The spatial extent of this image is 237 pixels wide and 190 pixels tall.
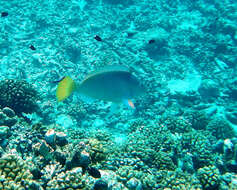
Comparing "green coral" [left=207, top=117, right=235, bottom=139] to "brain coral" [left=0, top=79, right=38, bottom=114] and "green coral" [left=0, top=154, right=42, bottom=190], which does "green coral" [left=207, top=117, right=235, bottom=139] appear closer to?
"brain coral" [left=0, top=79, right=38, bottom=114]

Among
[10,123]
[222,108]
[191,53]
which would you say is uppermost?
[10,123]

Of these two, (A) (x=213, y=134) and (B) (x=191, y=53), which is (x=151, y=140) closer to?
(A) (x=213, y=134)

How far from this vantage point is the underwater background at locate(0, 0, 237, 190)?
318 cm

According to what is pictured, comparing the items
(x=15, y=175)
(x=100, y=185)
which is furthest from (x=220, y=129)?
(x=15, y=175)

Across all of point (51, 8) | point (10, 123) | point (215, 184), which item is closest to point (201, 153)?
point (215, 184)

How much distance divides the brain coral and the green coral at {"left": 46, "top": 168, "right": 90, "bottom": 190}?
3299 millimetres

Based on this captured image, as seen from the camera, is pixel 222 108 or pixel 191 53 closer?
pixel 222 108

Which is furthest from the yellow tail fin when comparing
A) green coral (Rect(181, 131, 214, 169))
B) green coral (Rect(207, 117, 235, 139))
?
green coral (Rect(207, 117, 235, 139))

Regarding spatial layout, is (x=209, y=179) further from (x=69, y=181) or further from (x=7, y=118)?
(x=7, y=118)

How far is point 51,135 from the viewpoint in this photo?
3234 mm

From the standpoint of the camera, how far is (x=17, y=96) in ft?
16.8

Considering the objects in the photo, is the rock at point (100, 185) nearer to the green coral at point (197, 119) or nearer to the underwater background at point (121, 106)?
the underwater background at point (121, 106)

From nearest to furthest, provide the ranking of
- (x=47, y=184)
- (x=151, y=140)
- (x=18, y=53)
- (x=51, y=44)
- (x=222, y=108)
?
(x=47, y=184), (x=151, y=140), (x=222, y=108), (x=18, y=53), (x=51, y=44)

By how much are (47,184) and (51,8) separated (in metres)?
12.5
